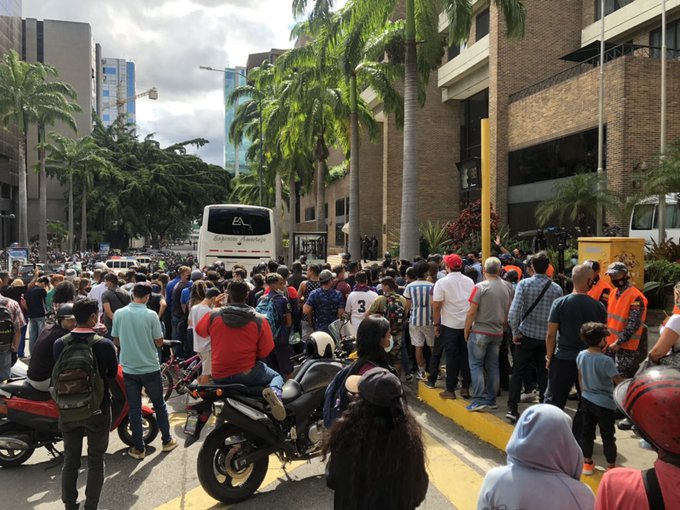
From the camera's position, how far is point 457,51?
31.7 m

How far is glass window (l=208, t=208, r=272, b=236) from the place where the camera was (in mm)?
20109

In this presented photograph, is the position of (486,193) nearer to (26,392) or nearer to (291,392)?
(291,392)

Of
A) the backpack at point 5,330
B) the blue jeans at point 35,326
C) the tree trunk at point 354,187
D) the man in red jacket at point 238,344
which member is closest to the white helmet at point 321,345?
the man in red jacket at point 238,344

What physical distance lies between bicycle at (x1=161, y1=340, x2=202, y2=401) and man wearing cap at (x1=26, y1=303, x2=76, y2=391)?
2.42 meters

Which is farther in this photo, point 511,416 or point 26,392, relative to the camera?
point 511,416

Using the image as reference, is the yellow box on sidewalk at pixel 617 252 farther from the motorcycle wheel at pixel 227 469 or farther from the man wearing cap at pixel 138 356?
the man wearing cap at pixel 138 356

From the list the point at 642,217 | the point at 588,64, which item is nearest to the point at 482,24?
the point at 588,64

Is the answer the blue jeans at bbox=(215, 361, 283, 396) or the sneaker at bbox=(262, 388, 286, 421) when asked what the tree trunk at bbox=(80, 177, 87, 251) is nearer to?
the blue jeans at bbox=(215, 361, 283, 396)

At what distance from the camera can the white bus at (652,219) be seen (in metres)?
Answer: 15.5

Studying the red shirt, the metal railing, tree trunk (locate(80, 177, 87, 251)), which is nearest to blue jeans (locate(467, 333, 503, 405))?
the red shirt

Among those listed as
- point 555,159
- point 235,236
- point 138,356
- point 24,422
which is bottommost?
point 24,422

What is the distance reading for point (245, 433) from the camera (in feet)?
15.2

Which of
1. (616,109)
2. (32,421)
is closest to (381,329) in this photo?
(32,421)

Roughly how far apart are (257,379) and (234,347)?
1.24 ft
